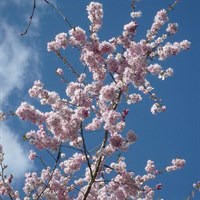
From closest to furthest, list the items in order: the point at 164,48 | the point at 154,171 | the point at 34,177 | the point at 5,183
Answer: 1. the point at 164,48
2. the point at 5,183
3. the point at 34,177
4. the point at 154,171

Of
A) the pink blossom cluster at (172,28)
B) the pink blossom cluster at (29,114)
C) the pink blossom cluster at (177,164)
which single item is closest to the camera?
the pink blossom cluster at (29,114)

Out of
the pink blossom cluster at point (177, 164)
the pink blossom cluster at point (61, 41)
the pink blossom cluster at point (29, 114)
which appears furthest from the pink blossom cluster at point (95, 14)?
the pink blossom cluster at point (177, 164)

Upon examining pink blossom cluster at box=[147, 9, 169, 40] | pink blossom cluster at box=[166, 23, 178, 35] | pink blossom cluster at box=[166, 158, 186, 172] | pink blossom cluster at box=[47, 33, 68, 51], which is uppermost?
pink blossom cluster at box=[147, 9, 169, 40]

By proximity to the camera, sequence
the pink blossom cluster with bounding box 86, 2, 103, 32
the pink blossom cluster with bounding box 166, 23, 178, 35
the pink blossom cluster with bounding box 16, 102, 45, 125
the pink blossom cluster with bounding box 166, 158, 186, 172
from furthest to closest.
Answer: the pink blossom cluster with bounding box 166, 158, 186, 172 < the pink blossom cluster with bounding box 166, 23, 178, 35 < the pink blossom cluster with bounding box 86, 2, 103, 32 < the pink blossom cluster with bounding box 16, 102, 45, 125

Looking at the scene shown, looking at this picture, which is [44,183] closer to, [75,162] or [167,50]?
[75,162]

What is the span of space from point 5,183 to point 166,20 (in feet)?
20.7

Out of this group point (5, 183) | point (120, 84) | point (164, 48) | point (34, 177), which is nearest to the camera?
point (120, 84)

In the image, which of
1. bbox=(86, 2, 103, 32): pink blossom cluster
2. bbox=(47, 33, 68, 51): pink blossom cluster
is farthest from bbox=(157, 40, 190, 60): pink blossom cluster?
bbox=(47, 33, 68, 51): pink blossom cluster

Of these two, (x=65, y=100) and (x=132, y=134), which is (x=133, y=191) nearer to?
(x=132, y=134)

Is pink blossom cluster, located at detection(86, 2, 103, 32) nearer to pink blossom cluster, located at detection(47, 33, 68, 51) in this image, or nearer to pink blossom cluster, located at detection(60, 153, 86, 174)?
pink blossom cluster, located at detection(47, 33, 68, 51)

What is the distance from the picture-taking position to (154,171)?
1367 cm

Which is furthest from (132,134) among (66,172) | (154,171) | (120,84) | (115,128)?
(154,171)

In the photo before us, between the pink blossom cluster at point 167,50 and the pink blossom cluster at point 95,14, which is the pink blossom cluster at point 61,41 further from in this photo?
the pink blossom cluster at point 167,50

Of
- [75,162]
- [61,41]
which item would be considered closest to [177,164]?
[75,162]
